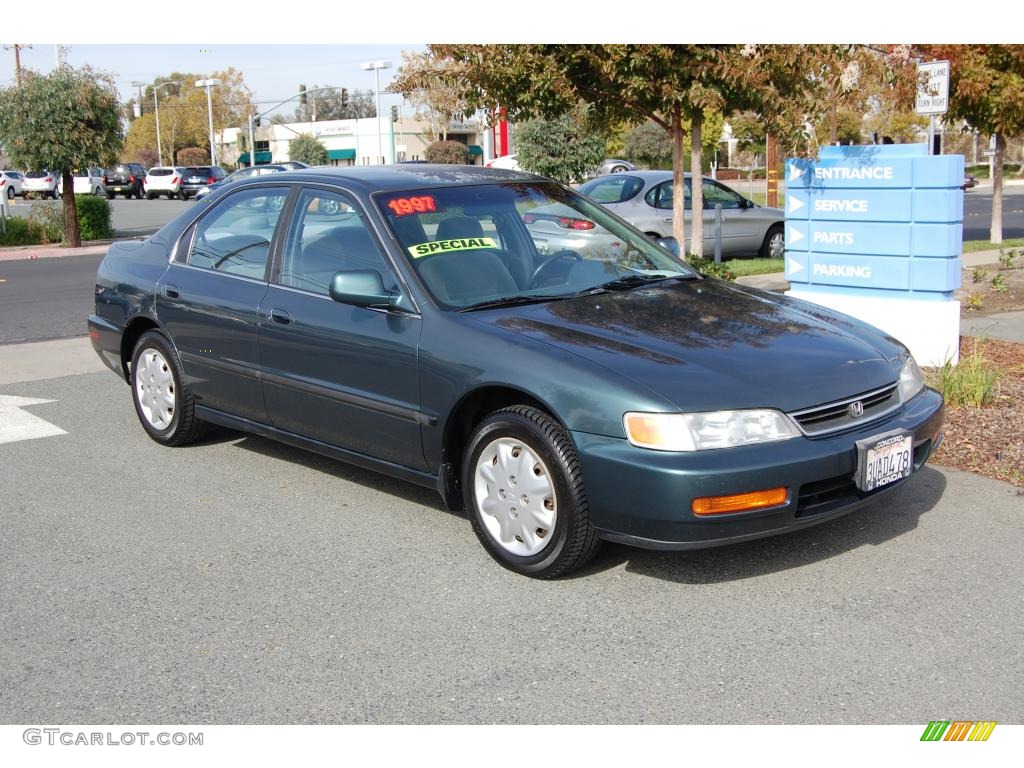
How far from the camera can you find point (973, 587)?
14.6 ft

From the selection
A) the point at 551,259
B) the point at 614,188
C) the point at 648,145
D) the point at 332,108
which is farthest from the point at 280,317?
the point at 332,108

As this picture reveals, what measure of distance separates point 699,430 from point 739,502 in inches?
11.7

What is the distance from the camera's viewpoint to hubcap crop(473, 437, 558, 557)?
4.48 metres

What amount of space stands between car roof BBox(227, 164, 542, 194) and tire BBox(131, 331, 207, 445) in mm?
1169

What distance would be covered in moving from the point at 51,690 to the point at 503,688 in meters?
1.48

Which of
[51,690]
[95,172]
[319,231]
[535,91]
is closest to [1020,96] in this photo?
[535,91]

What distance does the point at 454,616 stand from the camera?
4.25 m

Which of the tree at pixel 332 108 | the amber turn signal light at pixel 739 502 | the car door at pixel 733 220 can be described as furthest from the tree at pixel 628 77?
the tree at pixel 332 108

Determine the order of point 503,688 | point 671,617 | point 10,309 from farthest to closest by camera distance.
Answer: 1. point 10,309
2. point 671,617
3. point 503,688

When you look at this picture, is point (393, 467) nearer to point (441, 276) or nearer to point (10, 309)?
point (441, 276)

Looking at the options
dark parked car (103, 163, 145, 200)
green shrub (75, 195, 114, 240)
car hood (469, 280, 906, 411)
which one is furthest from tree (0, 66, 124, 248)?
dark parked car (103, 163, 145, 200)

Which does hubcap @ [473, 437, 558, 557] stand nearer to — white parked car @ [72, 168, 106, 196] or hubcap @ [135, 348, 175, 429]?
hubcap @ [135, 348, 175, 429]

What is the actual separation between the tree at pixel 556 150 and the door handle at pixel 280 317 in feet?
86.2

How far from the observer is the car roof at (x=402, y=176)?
5.55 metres
